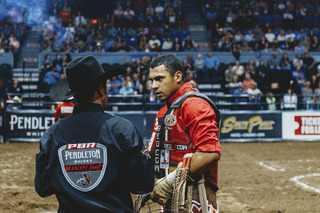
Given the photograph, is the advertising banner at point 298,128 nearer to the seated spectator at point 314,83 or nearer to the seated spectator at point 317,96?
the seated spectator at point 317,96

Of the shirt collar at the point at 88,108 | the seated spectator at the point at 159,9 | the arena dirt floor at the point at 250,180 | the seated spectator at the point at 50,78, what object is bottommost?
the arena dirt floor at the point at 250,180

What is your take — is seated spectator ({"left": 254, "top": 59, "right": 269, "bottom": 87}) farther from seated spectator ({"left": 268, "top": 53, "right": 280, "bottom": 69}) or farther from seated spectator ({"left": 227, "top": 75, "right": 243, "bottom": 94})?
seated spectator ({"left": 227, "top": 75, "right": 243, "bottom": 94})

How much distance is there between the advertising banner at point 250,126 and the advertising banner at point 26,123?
689 cm

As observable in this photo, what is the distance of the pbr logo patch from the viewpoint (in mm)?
2375

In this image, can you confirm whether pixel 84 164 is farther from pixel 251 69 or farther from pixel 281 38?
pixel 281 38

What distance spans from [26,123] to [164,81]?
44.0 ft

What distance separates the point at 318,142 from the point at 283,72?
4.88 metres

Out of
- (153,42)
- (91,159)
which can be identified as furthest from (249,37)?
(91,159)

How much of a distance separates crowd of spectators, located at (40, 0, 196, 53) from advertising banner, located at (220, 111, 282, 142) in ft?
21.7

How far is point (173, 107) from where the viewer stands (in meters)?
3.11

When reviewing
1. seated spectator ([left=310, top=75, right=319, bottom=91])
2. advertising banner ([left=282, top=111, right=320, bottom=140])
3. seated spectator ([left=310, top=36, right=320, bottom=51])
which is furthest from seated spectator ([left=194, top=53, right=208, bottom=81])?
seated spectator ([left=310, top=36, right=320, bottom=51])

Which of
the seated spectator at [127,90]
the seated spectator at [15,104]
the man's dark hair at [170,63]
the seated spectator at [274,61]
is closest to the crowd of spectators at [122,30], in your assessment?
the seated spectator at [274,61]

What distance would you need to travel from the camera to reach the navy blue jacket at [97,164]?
2367 mm

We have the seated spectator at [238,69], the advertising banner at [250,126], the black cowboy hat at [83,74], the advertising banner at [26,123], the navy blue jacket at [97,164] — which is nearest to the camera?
the navy blue jacket at [97,164]
